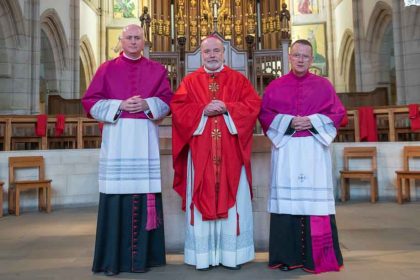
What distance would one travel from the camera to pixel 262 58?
8.55 metres

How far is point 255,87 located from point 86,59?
9.78 meters

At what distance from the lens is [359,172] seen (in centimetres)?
677

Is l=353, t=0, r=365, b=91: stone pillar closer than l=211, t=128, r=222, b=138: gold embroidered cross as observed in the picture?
No

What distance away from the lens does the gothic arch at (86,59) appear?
15.4 m

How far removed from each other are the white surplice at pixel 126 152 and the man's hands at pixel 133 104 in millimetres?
46

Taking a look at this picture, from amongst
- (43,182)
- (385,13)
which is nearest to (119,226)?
(43,182)

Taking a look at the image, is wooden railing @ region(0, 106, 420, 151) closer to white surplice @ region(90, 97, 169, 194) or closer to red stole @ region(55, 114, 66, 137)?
red stole @ region(55, 114, 66, 137)

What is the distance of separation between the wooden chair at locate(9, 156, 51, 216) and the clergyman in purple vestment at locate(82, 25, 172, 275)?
11.9ft

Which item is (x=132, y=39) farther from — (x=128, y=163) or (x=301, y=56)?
(x=301, y=56)

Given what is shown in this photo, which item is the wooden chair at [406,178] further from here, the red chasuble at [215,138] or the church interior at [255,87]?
the red chasuble at [215,138]

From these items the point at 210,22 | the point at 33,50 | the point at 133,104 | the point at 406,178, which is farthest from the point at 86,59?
the point at 133,104

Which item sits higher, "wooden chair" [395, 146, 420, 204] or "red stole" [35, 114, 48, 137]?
"red stole" [35, 114, 48, 137]

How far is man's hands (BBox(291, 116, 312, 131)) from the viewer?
10.1 ft

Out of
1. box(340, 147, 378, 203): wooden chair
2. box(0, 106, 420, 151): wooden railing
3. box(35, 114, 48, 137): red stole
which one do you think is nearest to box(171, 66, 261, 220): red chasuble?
box(340, 147, 378, 203): wooden chair
